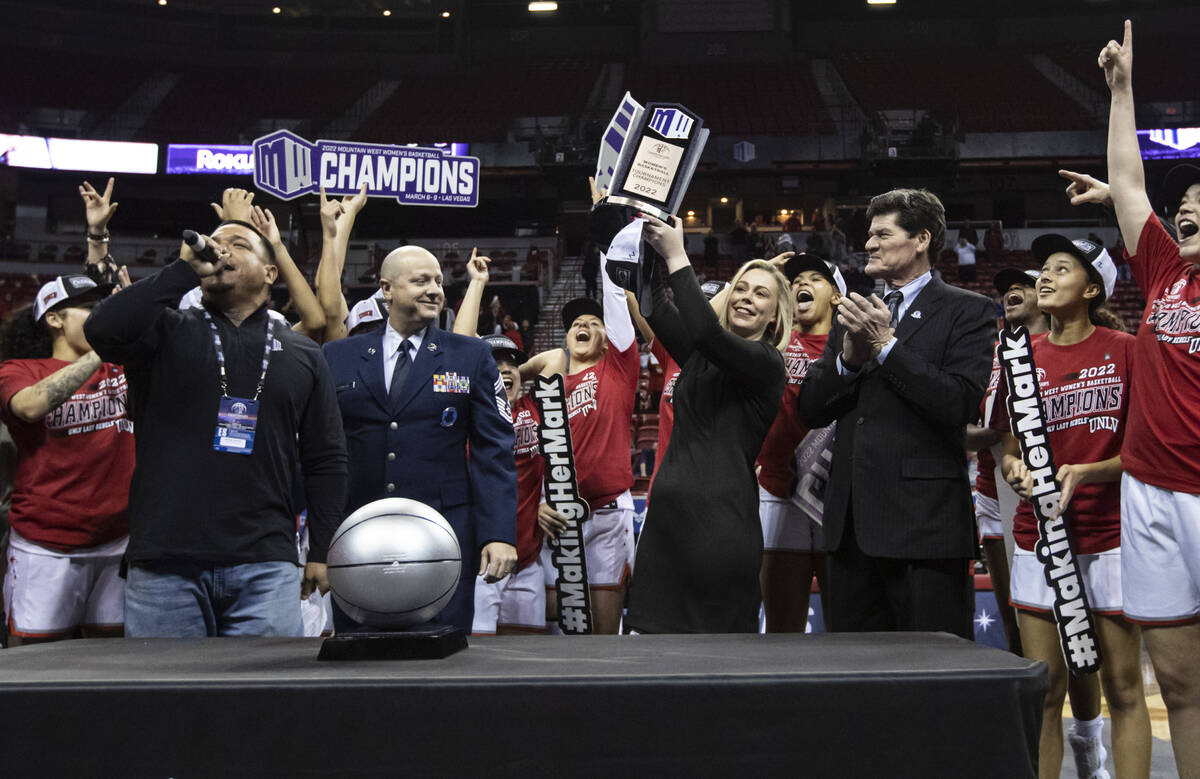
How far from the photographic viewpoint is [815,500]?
372cm

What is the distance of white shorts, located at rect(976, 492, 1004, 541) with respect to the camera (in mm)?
4781

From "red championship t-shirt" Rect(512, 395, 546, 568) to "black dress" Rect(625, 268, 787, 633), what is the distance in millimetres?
2092

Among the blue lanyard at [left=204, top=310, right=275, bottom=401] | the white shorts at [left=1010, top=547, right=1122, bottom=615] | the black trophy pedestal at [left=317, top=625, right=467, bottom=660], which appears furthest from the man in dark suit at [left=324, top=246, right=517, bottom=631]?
the white shorts at [left=1010, top=547, right=1122, bottom=615]

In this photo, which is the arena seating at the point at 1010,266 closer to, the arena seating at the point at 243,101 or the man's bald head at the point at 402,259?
the arena seating at the point at 243,101

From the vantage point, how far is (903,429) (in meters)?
2.90

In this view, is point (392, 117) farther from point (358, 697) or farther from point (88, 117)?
point (358, 697)

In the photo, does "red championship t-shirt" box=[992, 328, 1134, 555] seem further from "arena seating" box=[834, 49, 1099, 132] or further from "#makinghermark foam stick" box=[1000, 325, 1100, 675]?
"arena seating" box=[834, 49, 1099, 132]

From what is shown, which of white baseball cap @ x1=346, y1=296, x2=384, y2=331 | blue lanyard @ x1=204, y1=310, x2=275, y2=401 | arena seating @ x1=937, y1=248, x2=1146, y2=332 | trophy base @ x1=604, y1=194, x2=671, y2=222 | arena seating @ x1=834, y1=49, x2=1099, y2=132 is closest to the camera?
trophy base @ x1=604, y1=194, x2=671, y2=222

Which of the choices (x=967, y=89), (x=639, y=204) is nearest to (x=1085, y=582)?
(x=639, y=204)

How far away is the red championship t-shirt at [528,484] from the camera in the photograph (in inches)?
191

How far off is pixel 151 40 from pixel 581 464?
2522cm

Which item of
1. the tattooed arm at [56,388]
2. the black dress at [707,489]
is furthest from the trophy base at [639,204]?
the tattooed arm at [56,388]

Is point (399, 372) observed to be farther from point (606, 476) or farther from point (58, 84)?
point (58, 84)

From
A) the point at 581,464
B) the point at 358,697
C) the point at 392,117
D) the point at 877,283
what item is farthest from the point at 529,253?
the point at 358,697
